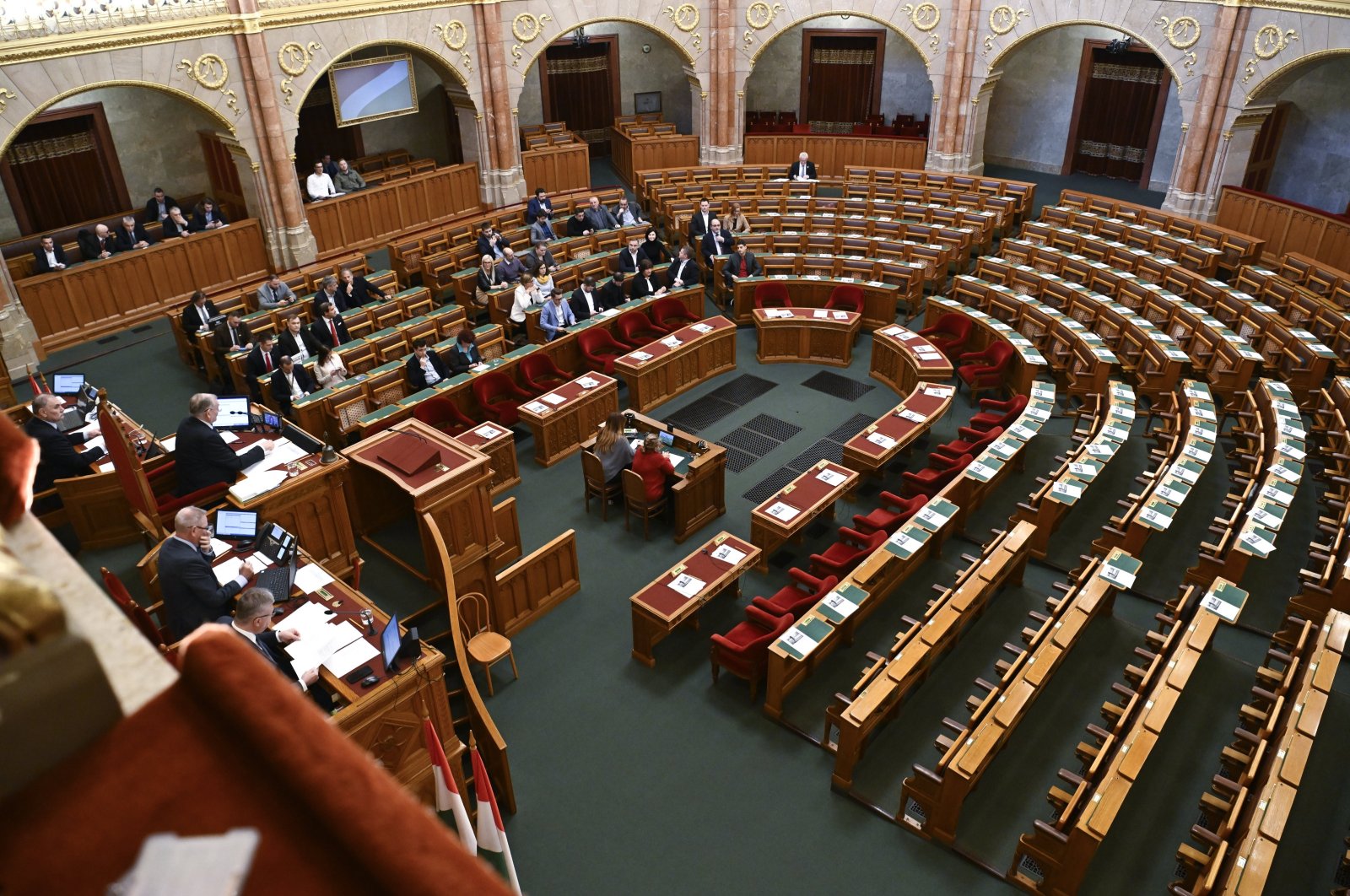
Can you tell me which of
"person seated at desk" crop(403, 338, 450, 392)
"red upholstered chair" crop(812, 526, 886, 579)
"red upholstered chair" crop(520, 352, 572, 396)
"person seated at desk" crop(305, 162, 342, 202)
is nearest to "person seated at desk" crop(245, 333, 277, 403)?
"person seated at desk" crop(403, 338, 450, 392)

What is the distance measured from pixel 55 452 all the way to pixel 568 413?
5.42m

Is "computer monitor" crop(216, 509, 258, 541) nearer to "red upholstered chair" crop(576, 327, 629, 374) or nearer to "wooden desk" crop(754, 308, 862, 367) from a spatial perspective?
"red upholstered chair" crop(576, 327, 629, 374)

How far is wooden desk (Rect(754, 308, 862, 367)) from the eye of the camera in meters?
13.6

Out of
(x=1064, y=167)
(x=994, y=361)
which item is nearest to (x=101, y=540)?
(x=994, y=361)

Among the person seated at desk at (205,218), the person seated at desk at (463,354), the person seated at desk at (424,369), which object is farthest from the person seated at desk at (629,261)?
the person seated at desk at (205,218)

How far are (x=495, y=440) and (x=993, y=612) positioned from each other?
18.4 feet

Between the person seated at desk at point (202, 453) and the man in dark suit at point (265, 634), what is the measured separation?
2.49m

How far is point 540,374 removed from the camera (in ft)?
41.1

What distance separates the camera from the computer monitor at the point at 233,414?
352 inches

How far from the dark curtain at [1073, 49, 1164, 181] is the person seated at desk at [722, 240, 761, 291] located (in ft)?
37.7

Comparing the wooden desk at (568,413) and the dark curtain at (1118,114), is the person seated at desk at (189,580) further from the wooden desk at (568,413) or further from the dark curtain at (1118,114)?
the dark curtain at (1118,114)

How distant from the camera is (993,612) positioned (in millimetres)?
8641

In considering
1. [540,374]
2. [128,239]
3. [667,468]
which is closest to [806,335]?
[540,374]

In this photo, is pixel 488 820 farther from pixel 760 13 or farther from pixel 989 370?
pixel 760 13
